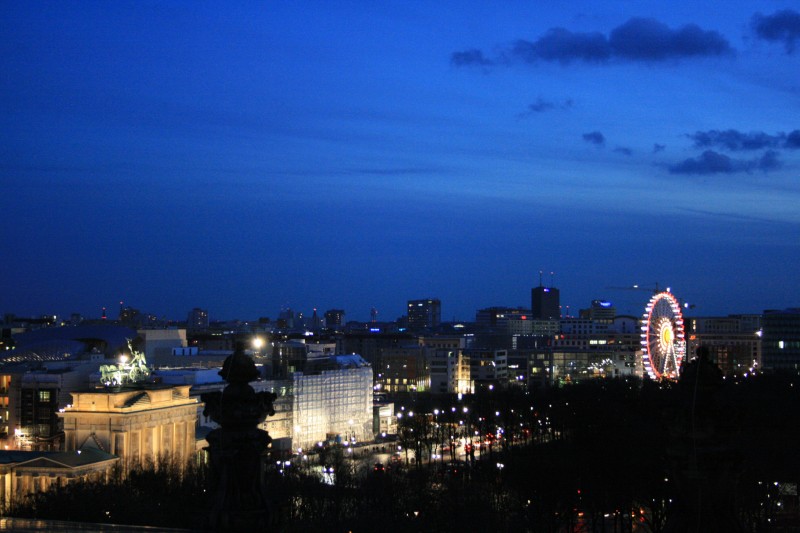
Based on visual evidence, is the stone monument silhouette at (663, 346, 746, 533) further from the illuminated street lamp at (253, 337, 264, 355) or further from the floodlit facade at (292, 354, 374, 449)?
the illuminated street lamp at (253, 337, 264, 355)

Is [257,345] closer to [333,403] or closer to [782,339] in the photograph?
[333,403]

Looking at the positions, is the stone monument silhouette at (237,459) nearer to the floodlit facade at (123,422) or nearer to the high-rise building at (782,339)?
the floodlit facade at (123,422)

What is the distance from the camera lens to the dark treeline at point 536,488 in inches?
1291

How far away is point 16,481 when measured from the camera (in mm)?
56906

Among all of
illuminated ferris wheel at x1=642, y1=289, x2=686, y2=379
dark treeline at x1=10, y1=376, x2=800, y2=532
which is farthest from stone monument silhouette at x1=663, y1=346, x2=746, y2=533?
illuminated ferris wheel at x1=642, y1=289, x2=686, y2=379

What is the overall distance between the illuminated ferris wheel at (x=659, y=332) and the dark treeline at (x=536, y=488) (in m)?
33.1

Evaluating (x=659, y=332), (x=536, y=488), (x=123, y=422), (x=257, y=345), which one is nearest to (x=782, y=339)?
(x=659, y=332)

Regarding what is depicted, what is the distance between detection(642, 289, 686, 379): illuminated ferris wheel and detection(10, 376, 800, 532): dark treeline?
109 feet

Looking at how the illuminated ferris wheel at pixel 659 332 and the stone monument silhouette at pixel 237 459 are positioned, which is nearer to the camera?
the stone monument silhouette at pixel 237 459

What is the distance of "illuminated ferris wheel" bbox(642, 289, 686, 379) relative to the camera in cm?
11506

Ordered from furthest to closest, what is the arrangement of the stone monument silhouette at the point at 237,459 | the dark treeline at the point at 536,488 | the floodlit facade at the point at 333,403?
the floodlit facade at the point at 333,403 < the dark treeline at the point at 536,488 < the stone monument silhouette at the point at 237,459

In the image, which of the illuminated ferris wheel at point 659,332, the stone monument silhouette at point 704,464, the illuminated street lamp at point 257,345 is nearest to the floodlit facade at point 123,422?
the illuminated street lamp at point 257,345

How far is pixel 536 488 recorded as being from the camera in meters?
50.4

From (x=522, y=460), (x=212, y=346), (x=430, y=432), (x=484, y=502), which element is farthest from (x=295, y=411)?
(x=212, y=346)
